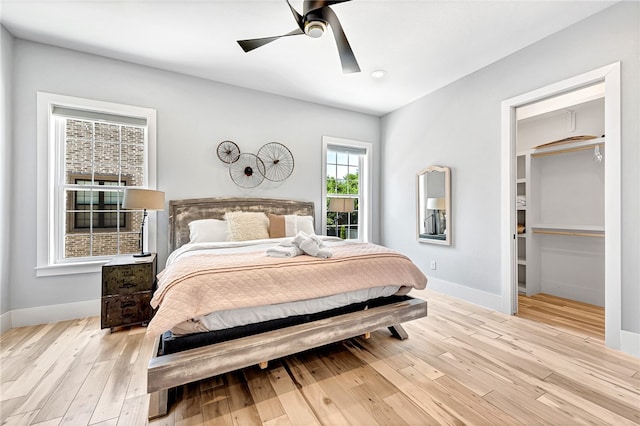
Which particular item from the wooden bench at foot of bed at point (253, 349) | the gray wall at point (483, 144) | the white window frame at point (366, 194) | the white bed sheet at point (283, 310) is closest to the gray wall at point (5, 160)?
the white bed sheet at point (283, 310)

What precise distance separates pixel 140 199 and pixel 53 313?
151cm

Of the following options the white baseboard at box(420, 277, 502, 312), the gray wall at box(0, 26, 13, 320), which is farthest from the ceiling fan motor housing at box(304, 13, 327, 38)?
the white baseboard at box(420, 277, 502, 312)

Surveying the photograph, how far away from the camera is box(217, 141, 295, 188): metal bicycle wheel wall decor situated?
11.9 feet

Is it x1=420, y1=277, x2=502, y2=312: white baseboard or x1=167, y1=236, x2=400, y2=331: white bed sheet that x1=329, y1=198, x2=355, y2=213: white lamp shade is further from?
x1=167, y1=236, x2=400, y2=331: white bed sheet

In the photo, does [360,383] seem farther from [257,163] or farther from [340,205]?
[257,163]

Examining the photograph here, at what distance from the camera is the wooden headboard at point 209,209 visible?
10.7 ft

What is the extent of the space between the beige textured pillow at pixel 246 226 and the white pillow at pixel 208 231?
0.09 m

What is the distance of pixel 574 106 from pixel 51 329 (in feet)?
20.8

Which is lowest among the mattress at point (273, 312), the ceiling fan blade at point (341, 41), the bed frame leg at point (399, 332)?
the bed frame leg at point (399, 332)

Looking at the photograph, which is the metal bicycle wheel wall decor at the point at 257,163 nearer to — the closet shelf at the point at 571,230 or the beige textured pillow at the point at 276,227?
the beige textured pillow at the point at 276,227

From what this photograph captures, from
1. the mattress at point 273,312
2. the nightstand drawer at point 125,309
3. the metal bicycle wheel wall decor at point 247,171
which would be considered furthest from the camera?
the metal bicycle wheel wall decor at point 247,171

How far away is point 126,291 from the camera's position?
8.44ft

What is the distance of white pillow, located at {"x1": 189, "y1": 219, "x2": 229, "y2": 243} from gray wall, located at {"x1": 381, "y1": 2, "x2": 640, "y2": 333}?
2.83 metres

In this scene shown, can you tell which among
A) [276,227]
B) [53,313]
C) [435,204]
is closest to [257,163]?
[276,227]
